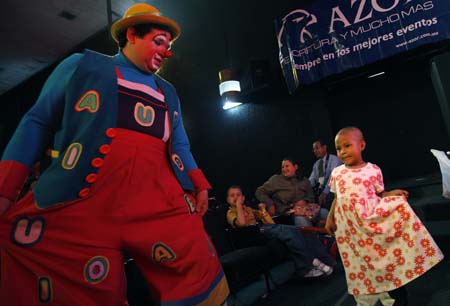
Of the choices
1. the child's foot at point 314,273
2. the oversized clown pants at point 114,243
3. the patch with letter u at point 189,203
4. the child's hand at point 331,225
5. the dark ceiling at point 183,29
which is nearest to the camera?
the oversized clown pants at point 114,243

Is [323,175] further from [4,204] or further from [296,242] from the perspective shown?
[4,204]

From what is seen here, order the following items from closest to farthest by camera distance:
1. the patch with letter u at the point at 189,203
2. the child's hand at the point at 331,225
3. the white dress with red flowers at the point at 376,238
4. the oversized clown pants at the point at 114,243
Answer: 1. the oversized clown pants at the point at 114,243
2. the patch with letter u at the point at 189,203
3. the white dress with red flowers at the point at 376,238
4. the child's hand at the point at 331,225

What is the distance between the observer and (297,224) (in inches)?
144

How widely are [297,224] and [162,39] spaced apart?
9.95 feet

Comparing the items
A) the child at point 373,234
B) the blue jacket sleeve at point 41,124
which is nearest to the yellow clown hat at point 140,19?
the blue jacket sleeve at point 41,124

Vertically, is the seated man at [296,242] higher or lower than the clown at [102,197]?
lower

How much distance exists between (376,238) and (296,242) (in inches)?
53.5

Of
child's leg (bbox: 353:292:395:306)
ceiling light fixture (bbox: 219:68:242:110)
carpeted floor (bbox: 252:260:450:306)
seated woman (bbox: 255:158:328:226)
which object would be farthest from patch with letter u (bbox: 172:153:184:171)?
ceiling light fixture (bbox: 219:68:242:110)

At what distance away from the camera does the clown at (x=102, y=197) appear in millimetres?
826

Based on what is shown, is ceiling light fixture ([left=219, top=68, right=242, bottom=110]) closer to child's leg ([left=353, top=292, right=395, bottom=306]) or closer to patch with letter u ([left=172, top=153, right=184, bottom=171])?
child's leg ([left=353, top=292, right=395, bottom=306])

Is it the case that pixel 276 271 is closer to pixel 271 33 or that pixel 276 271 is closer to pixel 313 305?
pixel 313 305

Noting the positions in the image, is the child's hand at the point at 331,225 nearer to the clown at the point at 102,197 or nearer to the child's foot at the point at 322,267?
the child's foot at the point at 322,267

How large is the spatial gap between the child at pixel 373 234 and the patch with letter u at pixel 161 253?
138 cm

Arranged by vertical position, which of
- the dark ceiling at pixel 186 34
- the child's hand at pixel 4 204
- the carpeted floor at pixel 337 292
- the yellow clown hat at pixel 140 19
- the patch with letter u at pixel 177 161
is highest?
the dark ceiling at pixel 186 34
